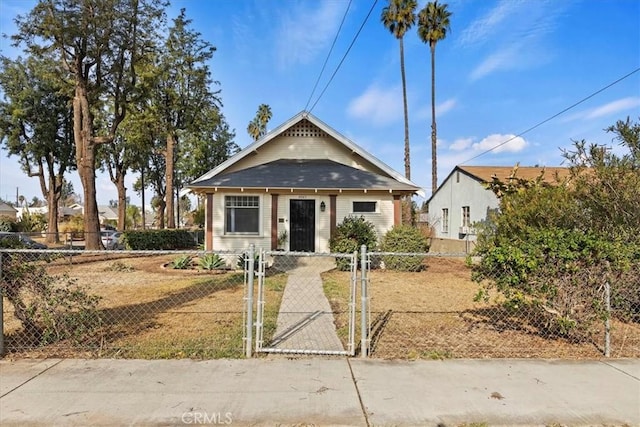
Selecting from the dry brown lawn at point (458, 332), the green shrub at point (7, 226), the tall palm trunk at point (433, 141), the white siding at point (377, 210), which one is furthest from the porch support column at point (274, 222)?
the green shrub at point (7, 226)

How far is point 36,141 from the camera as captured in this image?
27.4m

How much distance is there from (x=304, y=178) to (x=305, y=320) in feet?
27.0

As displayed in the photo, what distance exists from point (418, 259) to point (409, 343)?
8.04 metres

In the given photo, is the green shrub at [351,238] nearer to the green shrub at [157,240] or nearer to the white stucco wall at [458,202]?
the white stucco wall at [458,202]

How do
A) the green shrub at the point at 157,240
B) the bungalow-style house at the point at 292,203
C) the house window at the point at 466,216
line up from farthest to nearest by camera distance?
1. the house window at the point at 466,216
2. the green shrub at the point at 157,240
3. the bungalow-style house at the point at 292,203

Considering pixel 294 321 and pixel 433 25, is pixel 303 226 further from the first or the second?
pixel 433 25

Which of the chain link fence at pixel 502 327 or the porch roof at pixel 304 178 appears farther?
the porch roof at pixel 304 178

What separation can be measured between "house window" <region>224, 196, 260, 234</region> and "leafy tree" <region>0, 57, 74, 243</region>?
19.3 m

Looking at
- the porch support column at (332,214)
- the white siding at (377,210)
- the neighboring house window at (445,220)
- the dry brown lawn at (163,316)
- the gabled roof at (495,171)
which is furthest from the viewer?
the neighboring house window at (445,220)

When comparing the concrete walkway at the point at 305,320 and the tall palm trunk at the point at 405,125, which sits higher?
the tall palm trunk at the point at 405,125

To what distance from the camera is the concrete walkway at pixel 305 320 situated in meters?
5.26

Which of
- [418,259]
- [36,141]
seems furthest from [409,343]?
[36,141]

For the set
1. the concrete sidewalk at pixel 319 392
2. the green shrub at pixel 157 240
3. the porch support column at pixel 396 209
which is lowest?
the concrete sidewalk at pixel 319 392

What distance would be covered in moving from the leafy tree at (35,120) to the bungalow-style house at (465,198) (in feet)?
82.6
